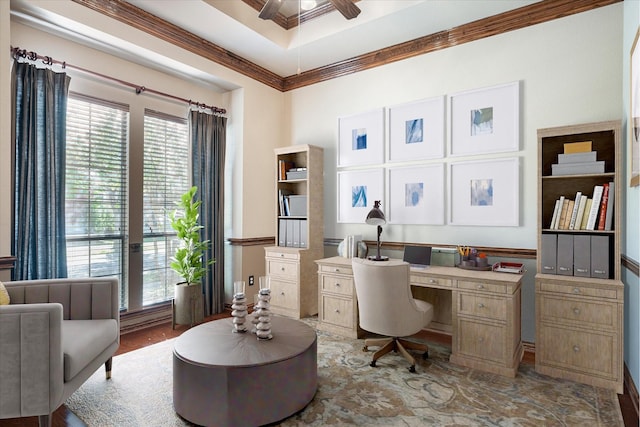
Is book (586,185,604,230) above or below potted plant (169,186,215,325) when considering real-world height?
above

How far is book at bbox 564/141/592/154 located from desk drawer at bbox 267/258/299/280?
286 cm

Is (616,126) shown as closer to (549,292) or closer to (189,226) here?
(549,292)

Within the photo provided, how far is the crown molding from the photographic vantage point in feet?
10.1

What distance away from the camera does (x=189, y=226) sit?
3.87 m

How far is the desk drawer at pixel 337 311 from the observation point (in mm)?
3567

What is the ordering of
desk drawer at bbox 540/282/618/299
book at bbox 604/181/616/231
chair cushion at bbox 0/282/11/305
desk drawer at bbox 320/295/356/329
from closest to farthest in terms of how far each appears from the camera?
1. chair cushion at bbox 0/282/11/305
2. desk drawer at bbox 540/282/618/299
3. book at bbox 604/181/616/231
4. desk drawer at bbox 320/295/356/329

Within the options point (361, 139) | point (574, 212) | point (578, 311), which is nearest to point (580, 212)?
point (574, 212)

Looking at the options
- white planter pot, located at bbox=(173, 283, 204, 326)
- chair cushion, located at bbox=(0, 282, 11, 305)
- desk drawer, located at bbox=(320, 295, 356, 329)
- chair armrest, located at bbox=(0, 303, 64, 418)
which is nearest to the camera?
chair armrest, located at bbox=(0, 303, 64, 418)

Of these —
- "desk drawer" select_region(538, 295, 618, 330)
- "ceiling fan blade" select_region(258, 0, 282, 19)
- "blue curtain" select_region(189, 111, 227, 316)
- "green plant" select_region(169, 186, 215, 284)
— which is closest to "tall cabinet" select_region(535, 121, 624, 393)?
"desk drawer" select_region(538, 295, 618, 330)

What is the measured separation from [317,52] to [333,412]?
369cm

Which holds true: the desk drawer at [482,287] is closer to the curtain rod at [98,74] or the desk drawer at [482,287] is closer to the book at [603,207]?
the book at [603,207]

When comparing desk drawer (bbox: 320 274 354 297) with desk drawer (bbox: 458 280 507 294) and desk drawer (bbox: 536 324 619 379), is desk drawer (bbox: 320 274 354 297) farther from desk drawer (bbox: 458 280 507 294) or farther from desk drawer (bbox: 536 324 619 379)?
desk drawer (bbox: 536 324 619 379)

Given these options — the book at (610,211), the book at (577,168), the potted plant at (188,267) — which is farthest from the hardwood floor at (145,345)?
the book at (577,168)

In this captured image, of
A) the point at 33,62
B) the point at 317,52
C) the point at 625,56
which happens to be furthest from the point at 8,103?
the point at 625,56
